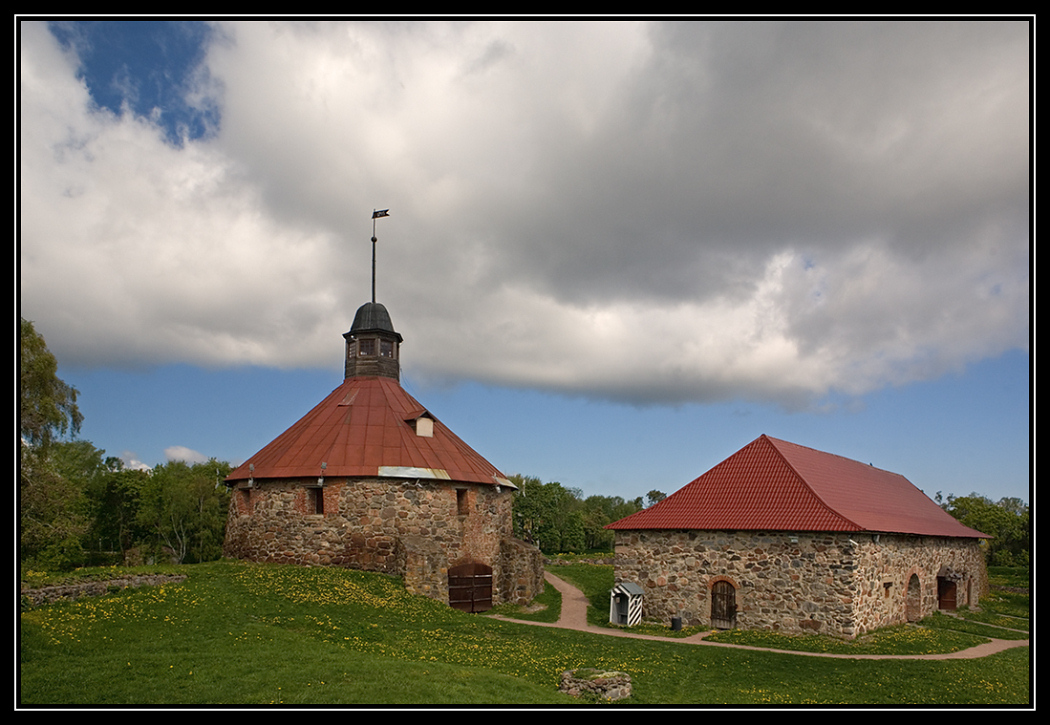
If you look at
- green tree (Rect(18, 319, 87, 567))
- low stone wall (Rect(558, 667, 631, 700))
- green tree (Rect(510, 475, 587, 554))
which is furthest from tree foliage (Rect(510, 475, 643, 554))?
low stone wall (Rect(558, 667, 631, 700))

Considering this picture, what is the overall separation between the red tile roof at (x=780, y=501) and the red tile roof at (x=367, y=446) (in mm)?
6836

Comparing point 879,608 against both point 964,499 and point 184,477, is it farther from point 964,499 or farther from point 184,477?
point 184,477

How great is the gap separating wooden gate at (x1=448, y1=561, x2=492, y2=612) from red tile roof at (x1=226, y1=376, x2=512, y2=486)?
124 inches

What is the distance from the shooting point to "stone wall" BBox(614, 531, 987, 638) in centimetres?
1778

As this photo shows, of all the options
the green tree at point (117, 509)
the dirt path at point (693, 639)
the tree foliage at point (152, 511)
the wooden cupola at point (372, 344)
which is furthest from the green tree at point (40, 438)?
the green tree at point (117, 509)

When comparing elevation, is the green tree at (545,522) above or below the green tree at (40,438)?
below

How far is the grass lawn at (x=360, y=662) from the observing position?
990 cm

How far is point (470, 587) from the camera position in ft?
75.6

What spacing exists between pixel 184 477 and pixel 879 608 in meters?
43.7

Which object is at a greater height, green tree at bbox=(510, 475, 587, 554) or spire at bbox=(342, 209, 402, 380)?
spire at bbox=(342, 209, 402, 380)

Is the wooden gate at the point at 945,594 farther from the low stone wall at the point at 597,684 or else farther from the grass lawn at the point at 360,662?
the low stone wall at the point at 597,684

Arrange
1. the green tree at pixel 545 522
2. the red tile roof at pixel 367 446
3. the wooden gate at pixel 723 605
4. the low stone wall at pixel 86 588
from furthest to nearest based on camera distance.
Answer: the green tree at pixel 545 522 < the red tile roof at pixel 367 446 < the wooden gate at pixel 723 605 < the low stone wall at pixel 86 588

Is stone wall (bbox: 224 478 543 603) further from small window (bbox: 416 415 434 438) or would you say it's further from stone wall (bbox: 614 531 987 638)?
stone wall (bbox: 614 531 987 638)
